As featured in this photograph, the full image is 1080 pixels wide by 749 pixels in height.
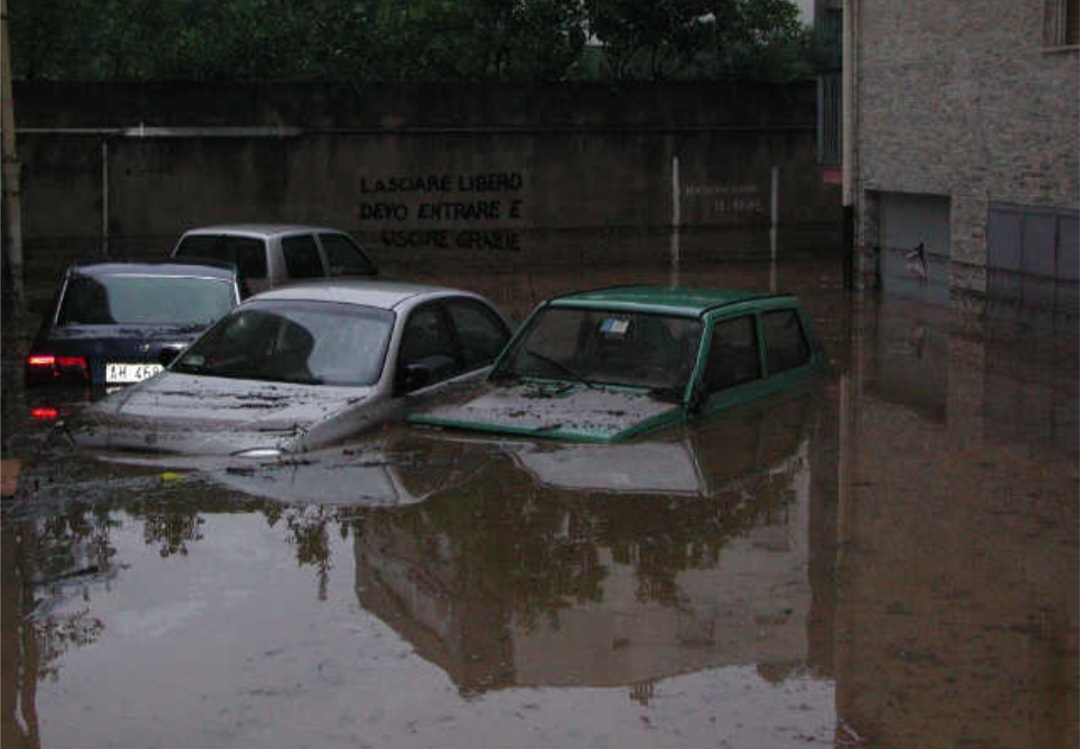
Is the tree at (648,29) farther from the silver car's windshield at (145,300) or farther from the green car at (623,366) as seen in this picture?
the green car at (623,366)

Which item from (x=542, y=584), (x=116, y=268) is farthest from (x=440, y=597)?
(x=116, y=268)

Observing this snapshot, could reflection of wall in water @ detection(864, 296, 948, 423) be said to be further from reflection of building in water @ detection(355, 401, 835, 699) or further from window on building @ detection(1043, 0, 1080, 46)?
reflection of building in water @ detection(355, 401, 835, 699)

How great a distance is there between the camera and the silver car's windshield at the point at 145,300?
1352cm

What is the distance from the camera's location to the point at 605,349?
12.3m

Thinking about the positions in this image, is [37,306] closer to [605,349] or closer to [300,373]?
[300,373]

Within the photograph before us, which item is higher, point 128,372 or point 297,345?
point 297,345

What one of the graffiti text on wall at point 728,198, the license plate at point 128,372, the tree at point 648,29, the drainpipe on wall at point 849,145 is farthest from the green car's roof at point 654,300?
the tree at point 648,29

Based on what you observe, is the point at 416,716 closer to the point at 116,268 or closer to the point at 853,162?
the point at 116,268

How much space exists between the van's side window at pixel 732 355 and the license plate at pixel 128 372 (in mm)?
4299

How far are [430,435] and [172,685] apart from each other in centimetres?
456

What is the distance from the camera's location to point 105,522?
31.1 feet

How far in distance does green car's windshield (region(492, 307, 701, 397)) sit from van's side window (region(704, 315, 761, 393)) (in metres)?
0.21

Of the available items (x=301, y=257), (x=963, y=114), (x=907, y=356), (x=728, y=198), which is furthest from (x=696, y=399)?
(x=728, y=198)

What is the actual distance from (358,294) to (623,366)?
201 centimetres
